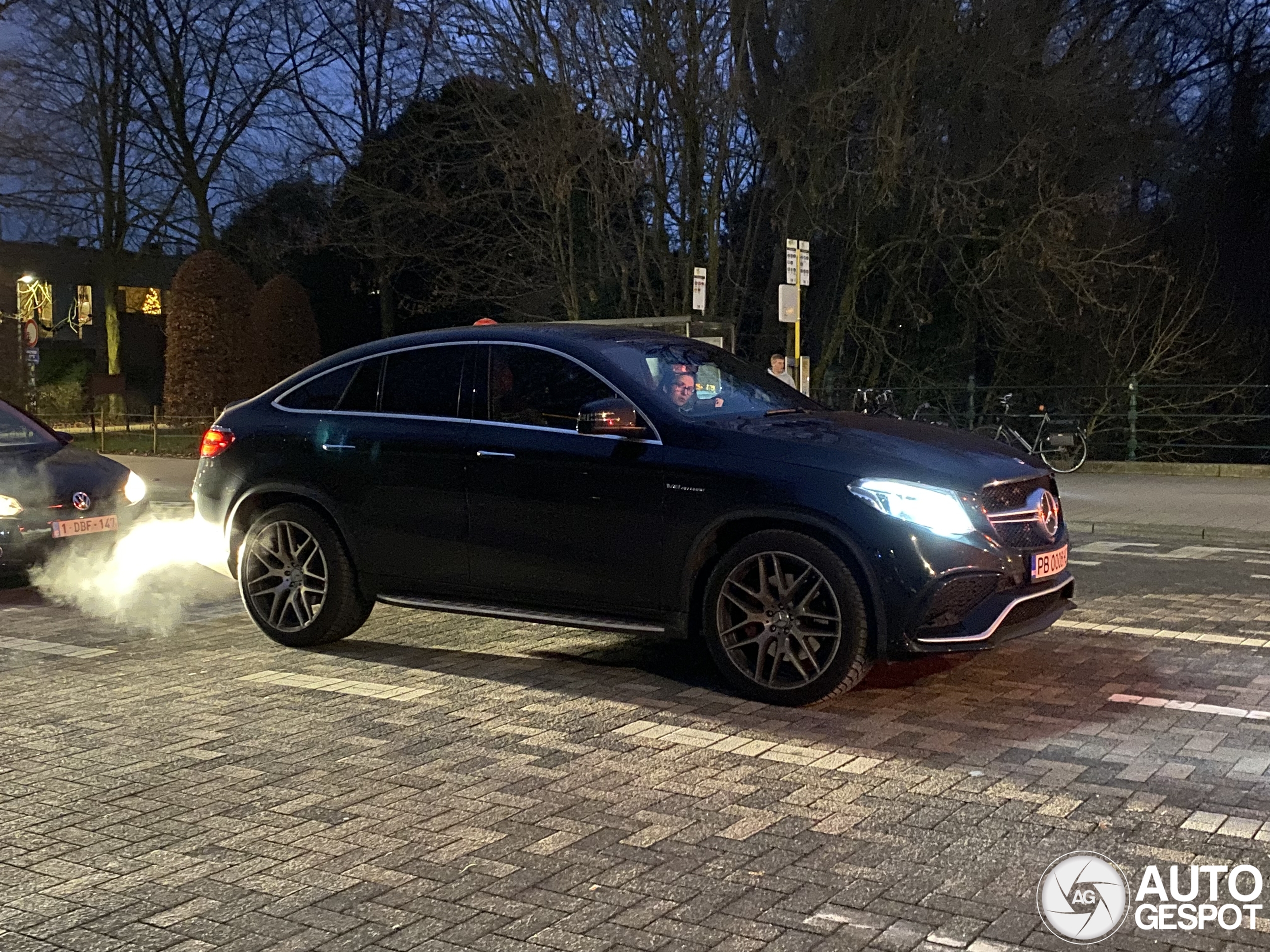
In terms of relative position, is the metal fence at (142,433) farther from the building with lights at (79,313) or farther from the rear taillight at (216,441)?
the rear taillight at (216,441)

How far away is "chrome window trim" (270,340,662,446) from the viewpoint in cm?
692

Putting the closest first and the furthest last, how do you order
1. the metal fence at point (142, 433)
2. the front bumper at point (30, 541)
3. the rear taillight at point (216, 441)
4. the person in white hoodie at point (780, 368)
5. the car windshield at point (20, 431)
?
the rear taillight at point (216, 441) < the front bumper at point (30, 541) < the car windshield at point (20, 431) < the person in white hoodie at point (780, 368) < the metal fence at point (142, 433)

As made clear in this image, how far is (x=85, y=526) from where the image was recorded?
10.2 metres

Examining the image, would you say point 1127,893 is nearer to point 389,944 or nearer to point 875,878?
point 875,878

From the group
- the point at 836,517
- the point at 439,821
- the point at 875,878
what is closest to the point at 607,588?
the point at 836,517

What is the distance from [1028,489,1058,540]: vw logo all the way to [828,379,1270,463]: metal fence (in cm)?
1517

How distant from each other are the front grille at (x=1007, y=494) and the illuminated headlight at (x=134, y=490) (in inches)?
268

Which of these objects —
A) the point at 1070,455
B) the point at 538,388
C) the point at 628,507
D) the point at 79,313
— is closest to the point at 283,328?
the point at 79,313

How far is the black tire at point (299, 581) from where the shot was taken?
7.80 meters

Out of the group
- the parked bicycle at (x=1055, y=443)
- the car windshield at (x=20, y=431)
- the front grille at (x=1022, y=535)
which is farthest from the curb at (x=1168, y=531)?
the car windshield at (x=20, y=431)

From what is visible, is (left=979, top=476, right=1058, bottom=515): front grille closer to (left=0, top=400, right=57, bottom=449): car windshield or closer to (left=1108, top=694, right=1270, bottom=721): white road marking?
(left=1108, top=694, right=1270, bottom=721): white road marking

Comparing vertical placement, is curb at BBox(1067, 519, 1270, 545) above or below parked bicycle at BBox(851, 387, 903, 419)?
below

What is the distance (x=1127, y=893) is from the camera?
4.18 metres

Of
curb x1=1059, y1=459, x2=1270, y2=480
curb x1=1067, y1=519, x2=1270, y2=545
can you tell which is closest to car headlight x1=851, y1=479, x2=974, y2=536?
curb x1=1067, y1=519, x2=1270, y2=545
